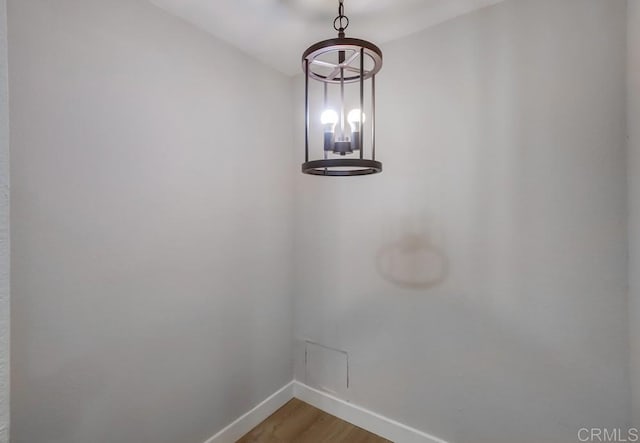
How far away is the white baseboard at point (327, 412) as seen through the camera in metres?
1.89

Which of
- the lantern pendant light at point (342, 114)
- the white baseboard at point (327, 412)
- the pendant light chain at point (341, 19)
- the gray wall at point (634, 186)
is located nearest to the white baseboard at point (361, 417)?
the white baseboard at point (327, 412)

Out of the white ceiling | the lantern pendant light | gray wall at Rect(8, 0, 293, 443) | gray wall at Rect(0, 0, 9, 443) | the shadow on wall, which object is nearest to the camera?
gray wall at Rect(0, 0, 9, 443)

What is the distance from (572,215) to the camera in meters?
1.43

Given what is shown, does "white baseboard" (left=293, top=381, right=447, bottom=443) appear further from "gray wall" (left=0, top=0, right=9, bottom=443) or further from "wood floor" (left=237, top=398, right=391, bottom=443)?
"gray wall" (left=0, top=0, right=9, bottom=443)

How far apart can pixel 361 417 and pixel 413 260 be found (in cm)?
115

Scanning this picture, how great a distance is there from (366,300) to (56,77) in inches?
77.1

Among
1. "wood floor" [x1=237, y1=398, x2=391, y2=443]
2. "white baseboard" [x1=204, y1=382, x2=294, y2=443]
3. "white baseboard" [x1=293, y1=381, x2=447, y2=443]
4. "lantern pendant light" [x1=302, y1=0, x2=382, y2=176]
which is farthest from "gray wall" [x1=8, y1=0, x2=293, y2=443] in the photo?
"lantern pendant light" [x1=302, y1=0, x2=382, y2=176]

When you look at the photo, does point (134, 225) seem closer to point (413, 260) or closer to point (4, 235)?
point (4, 235)

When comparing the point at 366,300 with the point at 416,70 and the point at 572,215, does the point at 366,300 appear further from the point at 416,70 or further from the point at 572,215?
the point at 416,70

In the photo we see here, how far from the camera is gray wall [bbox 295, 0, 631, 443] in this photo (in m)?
1.37

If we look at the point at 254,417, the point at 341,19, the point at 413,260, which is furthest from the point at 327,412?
the point at 341,19

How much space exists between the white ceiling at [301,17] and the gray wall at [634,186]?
0.64 meters

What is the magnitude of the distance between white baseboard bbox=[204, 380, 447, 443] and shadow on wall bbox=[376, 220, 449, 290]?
90cm

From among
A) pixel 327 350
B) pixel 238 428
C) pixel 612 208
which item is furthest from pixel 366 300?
pixel 612 208
